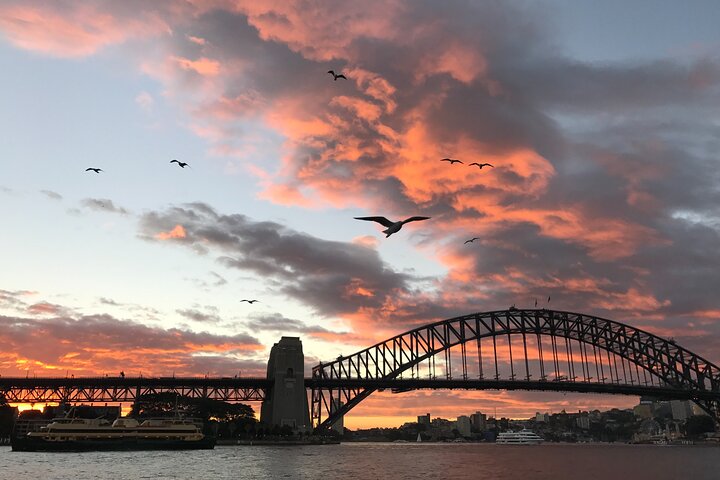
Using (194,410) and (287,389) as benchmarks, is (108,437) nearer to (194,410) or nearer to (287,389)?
(287,389)

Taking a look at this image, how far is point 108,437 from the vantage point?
88.2m

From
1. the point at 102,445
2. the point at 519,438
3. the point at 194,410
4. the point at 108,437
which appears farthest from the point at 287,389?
the point at 519,438

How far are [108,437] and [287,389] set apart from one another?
35351mm

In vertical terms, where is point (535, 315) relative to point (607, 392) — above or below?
above

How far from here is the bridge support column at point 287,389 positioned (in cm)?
11394

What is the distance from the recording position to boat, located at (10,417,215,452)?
85.1 metres

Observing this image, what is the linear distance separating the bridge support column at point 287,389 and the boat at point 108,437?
18131 mm

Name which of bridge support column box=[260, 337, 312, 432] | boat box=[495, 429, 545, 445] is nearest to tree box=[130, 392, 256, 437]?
bridge support column box=[260, 337, 312, 432]

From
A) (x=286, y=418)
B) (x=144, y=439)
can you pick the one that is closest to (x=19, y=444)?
(x=144, y=439)

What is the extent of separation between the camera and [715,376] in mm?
154250

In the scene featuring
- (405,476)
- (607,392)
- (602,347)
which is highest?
(602,347)

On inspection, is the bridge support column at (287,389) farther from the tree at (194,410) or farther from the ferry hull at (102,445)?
the ferry hull at (102,445)

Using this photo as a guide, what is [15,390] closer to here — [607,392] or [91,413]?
[91,413]

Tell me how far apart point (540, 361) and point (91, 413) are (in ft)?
323
